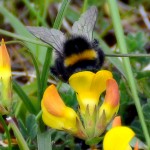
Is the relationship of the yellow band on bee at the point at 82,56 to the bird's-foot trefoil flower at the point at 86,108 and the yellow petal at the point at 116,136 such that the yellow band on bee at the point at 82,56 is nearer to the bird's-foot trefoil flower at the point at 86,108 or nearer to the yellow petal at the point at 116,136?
the bird's-foot trefoil flower at the point at 86,108

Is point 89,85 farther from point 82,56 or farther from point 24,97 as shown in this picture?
point 24,97

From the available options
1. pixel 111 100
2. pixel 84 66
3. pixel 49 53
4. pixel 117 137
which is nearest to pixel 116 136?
pixel 117 137

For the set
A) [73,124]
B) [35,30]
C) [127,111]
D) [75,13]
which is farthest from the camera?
[75,13]

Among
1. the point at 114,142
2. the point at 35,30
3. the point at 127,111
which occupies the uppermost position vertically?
the point at 35,30

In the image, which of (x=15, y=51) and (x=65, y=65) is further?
(x=15, y=51)

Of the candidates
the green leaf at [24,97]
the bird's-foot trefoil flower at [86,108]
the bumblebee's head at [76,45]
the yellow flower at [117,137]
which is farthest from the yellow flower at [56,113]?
the green leaf at [24,97]

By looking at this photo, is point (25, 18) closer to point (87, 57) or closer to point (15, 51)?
point (15, 51)

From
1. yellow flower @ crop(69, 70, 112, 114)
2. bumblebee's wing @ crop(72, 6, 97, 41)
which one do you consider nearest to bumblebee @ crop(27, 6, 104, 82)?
bumblebee's wing @ crop(72, 6, 97, 41)

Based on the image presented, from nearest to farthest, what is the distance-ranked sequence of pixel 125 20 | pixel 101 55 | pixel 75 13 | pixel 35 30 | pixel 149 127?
pixel 35 30 → pixel 101 55 → pixel 149 127 → pixel 75 13 → pixel 125 20

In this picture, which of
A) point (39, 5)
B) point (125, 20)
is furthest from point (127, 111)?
point (125, 20)
